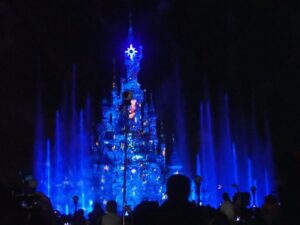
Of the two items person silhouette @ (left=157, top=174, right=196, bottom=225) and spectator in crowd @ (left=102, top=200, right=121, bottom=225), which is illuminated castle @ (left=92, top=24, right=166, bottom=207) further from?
person silhouette @ (left=157, top=174, right=196, bottom=225)

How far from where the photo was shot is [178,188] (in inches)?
218

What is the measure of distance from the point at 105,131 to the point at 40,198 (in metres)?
47.5

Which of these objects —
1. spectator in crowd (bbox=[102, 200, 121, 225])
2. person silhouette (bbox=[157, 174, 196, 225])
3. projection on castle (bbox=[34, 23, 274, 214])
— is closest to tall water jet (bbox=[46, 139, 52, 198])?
projection on castle (bbox=[34, 23, 274, 214])

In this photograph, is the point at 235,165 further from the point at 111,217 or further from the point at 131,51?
the point at 111,217

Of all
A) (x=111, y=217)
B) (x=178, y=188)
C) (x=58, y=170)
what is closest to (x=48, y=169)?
(x=58, y=170)

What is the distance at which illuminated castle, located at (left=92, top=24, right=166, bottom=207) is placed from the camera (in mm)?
52688

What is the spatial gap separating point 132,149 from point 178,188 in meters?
48.0

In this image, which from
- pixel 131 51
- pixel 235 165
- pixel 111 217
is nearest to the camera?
pixel 111 217

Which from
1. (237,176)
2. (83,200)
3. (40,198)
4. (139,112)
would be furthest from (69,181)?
(40,198)

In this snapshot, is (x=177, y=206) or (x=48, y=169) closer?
(x=177, y=206)

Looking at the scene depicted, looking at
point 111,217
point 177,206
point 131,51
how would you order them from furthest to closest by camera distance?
point 131,51
point 111,217
point 177,206

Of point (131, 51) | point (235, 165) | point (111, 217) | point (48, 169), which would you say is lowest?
point (111, 217)

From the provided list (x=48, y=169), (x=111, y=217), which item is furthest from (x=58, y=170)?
(x=111, y=217)

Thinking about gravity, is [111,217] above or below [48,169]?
below
